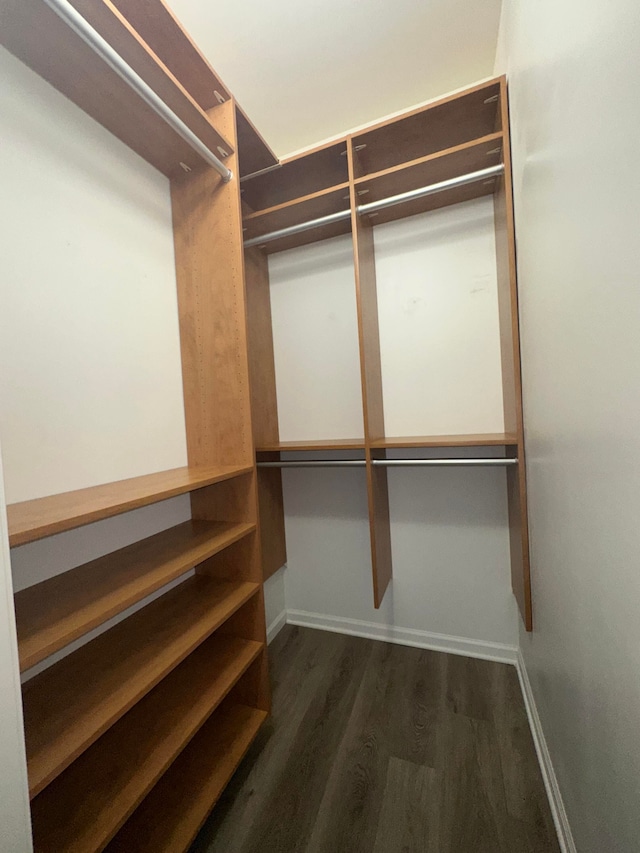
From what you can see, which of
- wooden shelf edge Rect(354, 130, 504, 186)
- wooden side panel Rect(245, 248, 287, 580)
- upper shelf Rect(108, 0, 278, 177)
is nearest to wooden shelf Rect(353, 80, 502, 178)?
wooden shelf edge Rect(354, 130, 504, 186)

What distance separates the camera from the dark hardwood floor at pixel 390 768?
1.08 m

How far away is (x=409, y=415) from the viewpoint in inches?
75.7

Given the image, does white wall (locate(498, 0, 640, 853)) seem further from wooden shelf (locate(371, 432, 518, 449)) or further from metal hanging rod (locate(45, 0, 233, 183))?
metal hanging rod (locate(45, 0, 233, 183))

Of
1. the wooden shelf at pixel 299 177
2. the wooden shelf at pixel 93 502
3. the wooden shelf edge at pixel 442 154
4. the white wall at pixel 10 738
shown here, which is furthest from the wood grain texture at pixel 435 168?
the white wall at pixel 10 738

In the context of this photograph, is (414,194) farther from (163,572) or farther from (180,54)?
(163,572)

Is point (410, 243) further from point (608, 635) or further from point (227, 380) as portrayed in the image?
point (608, 635)

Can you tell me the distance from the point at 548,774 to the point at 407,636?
2.79 feet

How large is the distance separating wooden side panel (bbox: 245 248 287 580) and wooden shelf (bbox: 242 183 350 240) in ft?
0.52

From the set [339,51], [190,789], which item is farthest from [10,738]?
[339,51]

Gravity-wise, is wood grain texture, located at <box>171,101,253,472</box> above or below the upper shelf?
below

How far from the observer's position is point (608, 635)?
2.24ft

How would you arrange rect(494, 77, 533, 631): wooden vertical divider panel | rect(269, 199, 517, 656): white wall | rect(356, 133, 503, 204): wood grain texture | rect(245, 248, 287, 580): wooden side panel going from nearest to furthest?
rect(494, 77, 533, 631): wooden vertical divider panel < rect(356, 133, 503, 204): wood grain texture < rect(269, 199, 517, 656): white wall < rect(245, 248, 287, 580): wooden side panel

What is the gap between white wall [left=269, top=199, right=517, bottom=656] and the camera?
5.84ft

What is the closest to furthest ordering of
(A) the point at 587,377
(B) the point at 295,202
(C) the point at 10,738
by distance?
(C) the point at 10,738
(A) the point at 587,377
(B) the point at 295,202
